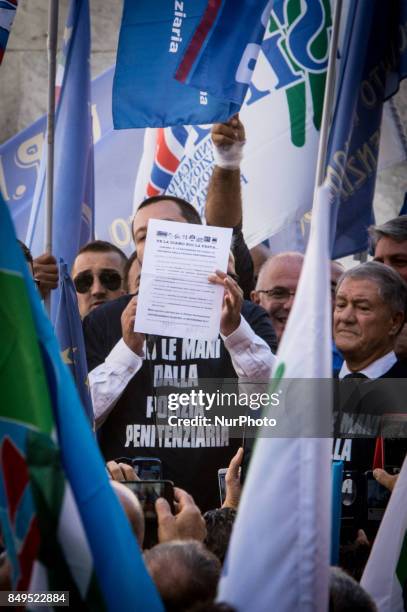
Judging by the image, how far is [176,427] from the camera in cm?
409

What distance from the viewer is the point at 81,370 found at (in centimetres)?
398

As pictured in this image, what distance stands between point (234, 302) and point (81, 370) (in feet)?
2.00

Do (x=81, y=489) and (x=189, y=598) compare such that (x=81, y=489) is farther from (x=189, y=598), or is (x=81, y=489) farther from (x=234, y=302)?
(x=234, y=302)

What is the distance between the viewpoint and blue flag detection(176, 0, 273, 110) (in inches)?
171

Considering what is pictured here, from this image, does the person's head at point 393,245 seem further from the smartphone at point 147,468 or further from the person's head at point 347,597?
the person's head at point 347,597

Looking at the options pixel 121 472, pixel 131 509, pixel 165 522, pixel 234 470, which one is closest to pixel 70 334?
pixel 121 472

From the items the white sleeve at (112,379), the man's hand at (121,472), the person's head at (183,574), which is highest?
the white sleeve at (112,379)

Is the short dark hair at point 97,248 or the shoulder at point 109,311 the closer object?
the shoulder at point 109,311

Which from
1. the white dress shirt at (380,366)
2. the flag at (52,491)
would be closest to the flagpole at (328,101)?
the white dress shirt at (380,366)

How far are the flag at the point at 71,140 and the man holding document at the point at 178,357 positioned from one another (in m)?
0.86

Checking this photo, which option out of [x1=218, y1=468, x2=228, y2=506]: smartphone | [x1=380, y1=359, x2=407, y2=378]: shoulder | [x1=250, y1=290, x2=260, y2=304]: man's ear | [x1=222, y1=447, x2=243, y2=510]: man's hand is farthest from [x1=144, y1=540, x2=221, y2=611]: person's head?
[x1=250, y1=290, x2=260, y2=304]: man's ear

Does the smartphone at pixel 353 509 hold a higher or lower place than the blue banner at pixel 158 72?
lower

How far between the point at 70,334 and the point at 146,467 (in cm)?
60

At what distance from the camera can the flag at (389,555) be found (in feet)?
9.16
